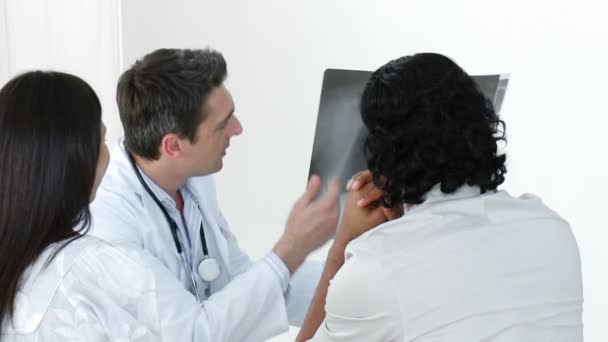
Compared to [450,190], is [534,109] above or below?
below

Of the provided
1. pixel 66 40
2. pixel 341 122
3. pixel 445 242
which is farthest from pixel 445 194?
pixel 66 40

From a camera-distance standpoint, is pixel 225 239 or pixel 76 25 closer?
pixel 225 239

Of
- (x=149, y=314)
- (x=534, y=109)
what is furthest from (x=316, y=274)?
(x=534, y=109)

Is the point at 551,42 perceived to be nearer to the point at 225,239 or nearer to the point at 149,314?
the point at 225,239

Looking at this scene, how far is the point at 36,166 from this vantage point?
3.75 ft

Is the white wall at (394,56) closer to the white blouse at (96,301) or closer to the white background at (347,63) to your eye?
the white background at (347,63)

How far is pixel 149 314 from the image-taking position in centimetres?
134

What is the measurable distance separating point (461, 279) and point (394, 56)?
2.07 meters

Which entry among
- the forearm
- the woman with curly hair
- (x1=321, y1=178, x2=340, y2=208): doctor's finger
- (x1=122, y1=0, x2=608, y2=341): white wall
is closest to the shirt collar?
the woman with curly hair

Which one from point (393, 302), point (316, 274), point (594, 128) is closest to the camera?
point (393, 302)

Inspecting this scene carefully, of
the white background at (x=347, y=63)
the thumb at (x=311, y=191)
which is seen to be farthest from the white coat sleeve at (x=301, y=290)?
the white background at (x=347, y=63)

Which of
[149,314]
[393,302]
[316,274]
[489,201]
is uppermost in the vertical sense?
[489,201]

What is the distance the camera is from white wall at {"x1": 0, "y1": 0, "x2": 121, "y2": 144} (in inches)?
117

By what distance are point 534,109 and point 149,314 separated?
6.48ft
